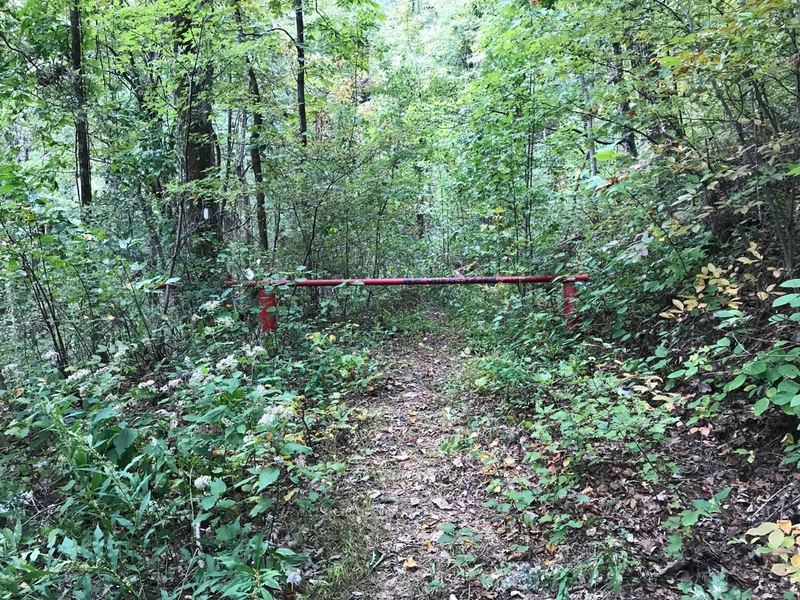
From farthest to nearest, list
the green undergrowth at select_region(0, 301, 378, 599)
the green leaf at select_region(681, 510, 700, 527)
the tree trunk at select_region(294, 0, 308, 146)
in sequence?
the tree trunk at select_region(294, 0, 308, 146), the green leaf at select_region(681, 510, 700, 527), the green undergrowth at select_region(0, 301, 378, 599)

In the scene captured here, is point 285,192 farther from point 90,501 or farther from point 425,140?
point 90,501

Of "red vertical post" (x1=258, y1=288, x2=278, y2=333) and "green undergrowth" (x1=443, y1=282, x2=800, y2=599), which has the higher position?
"red vertical post" (x1=258, y1=288, x2=278, y2=333)

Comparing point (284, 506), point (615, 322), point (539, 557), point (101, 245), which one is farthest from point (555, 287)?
point (101, 245)

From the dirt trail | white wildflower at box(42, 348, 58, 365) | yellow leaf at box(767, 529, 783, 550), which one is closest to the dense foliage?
yellow leaf at box(767, 529, 783, 550)

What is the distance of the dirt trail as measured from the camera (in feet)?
9.53

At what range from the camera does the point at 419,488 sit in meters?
3.73

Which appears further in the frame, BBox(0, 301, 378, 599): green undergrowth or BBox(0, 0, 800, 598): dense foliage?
BBox(0, 0, 800, 598): dense foliage

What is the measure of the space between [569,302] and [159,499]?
4489mm

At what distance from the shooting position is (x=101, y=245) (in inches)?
234

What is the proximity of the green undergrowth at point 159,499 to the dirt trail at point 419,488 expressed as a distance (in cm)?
47

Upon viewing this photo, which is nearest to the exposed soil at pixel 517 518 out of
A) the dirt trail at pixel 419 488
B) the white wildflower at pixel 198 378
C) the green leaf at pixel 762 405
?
the dirt trail at pixel 419 488

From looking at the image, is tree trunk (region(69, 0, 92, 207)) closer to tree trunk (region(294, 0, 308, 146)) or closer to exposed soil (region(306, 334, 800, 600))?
tree trunk (region(294, 0, 308, 146))

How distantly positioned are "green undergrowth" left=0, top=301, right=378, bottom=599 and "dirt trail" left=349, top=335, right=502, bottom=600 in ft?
1.55

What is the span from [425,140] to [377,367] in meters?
4.54
